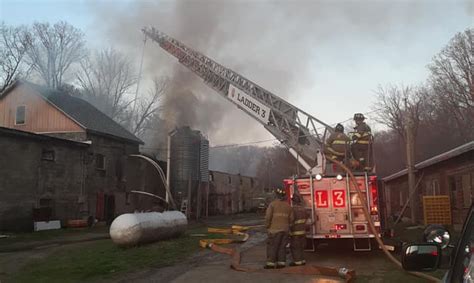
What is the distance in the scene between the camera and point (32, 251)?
12867mm

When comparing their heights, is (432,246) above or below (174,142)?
below

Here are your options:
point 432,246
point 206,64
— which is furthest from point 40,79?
point 432,246

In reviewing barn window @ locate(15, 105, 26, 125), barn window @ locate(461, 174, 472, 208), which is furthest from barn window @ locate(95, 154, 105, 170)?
barn window @ locate(461, 174, 472, 208)

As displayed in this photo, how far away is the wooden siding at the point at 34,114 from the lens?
83.9ft

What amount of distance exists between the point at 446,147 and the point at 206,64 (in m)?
38.3

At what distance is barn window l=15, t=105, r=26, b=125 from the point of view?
26.8 m

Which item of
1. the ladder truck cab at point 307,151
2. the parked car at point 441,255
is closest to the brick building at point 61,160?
the ladder truck cab at point 307,151

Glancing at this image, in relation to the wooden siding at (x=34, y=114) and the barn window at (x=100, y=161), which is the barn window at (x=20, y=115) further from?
the barn window at (x=100, y=161)

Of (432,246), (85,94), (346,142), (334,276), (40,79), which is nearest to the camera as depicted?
(432,246)

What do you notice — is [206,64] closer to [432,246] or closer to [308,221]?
[308,221]

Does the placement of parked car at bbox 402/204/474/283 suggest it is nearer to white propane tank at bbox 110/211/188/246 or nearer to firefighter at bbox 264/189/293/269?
firefighter at bbox 264/189/293/269

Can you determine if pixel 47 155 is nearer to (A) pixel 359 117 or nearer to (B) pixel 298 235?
(A) pixel 359 117

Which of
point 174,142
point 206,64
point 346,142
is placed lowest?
point 346,142

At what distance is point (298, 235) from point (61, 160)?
1684 cm
